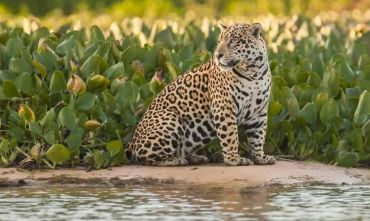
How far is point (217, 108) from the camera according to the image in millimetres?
11938

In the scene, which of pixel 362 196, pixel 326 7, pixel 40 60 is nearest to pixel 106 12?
pixel 326 7

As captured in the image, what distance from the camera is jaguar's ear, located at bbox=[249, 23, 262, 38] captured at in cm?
1182

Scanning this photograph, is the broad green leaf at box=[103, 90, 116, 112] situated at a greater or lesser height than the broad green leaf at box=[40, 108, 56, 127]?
greater

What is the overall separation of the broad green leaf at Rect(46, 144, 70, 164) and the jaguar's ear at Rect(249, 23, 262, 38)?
183cm

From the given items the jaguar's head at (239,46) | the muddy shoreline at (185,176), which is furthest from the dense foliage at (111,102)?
the jaguar's head at (239,46)

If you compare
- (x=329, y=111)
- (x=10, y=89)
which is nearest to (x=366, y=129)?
(x=329, y=111)

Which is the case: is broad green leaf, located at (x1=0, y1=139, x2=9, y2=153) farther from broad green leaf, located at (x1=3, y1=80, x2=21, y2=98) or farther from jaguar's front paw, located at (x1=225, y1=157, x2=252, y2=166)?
jaguar's front paw, located at (x1=225, y1=157, x2=252, y2=166)

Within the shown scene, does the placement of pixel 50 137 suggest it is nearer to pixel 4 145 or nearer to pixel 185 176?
pixel 4 145

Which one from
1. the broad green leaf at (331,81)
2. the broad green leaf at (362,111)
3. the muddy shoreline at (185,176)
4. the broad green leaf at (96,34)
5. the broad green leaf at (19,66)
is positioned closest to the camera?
the muddy shoreline at (185,176)

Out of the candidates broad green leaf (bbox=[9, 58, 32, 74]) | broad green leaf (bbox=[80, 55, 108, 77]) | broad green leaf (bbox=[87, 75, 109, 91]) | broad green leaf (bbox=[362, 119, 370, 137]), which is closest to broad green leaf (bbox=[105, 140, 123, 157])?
broad green leaf (bbox=[87, 75, 109, 91])

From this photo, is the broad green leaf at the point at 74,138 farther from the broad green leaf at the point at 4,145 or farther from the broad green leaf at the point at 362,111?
the broad green leaf at the point at 362,111

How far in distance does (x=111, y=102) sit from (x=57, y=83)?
19.6 inches

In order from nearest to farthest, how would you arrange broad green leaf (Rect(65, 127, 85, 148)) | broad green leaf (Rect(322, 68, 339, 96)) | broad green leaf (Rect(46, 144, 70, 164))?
broad green leaf (Rect(46, 144, 70, 164)) → broad green leaf (Rect(65, 127, 85, 148)) → broad green leaf (Rect(322, 68, 339, 96))

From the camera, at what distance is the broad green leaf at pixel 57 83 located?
1231 centimetres
